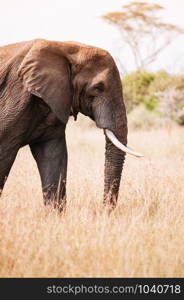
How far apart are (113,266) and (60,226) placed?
778 mm

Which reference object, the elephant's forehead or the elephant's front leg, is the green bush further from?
the elephant's forehead

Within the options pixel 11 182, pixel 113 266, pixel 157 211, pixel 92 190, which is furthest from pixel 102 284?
pixel 11 182

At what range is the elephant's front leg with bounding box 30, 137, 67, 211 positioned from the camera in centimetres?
592

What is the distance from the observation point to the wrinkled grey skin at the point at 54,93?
17.9ft

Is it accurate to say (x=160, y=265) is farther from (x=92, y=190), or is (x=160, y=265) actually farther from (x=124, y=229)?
(x=92, y=190)

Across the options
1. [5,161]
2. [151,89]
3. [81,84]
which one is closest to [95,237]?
[5,161]

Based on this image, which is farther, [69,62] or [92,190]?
[92,190]

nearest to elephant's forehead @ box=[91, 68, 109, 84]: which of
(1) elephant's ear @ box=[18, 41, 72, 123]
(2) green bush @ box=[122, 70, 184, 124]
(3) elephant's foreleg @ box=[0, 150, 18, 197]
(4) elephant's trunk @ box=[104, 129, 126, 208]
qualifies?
(1) elephant's ear @ box=[18, 41, 72, 123]

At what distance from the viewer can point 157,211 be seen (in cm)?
609

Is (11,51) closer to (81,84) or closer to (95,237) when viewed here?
(81,84)

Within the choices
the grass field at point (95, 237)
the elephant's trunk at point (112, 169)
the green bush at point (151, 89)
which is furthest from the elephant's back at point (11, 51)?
the green bush at point (151, 89)

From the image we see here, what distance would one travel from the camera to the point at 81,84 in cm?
557

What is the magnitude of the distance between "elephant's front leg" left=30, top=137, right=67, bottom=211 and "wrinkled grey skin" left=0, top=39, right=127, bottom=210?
0.60 ft

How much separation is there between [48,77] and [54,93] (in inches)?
6.1
